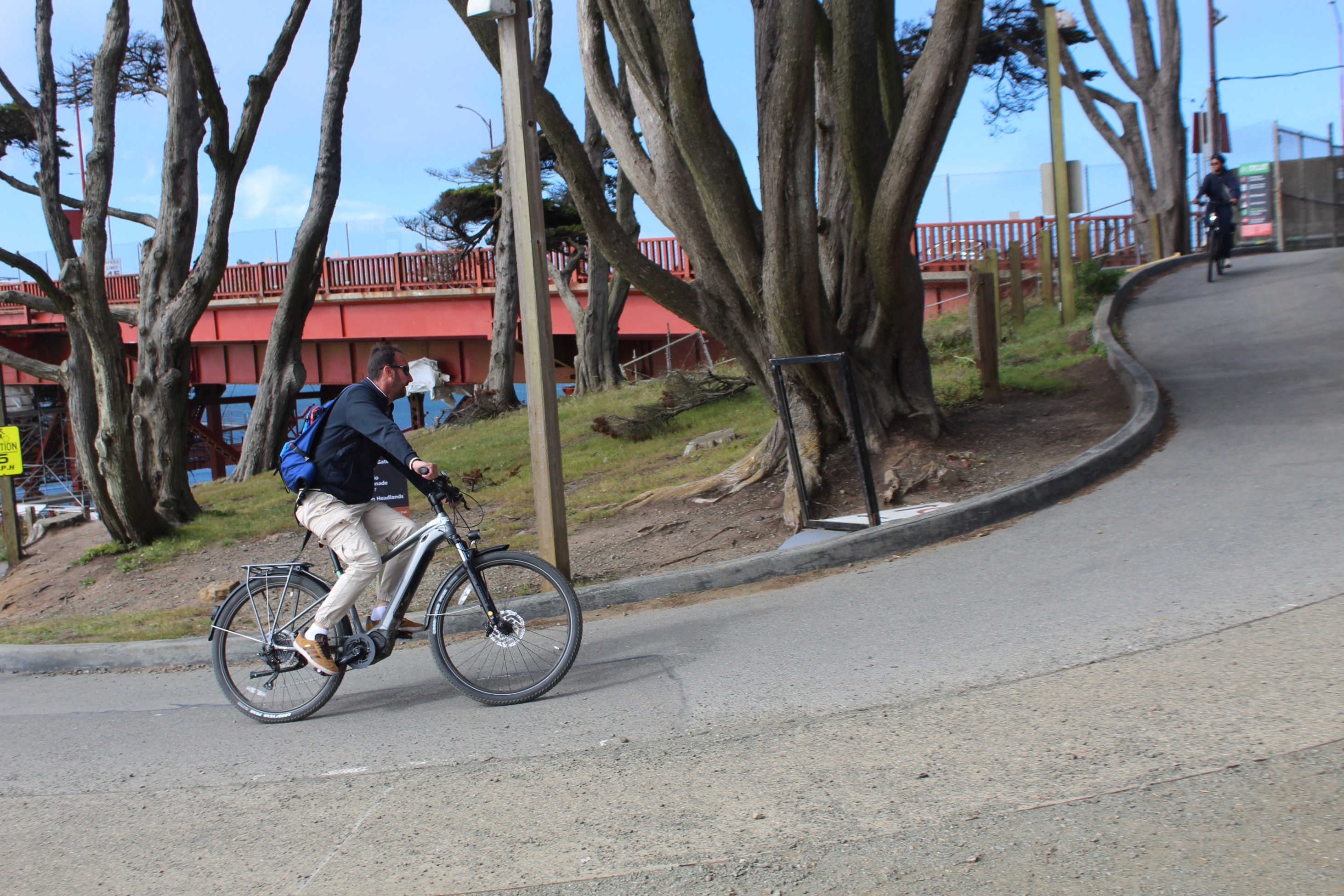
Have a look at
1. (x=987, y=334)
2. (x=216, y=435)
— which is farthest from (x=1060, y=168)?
(x=216, y=435)

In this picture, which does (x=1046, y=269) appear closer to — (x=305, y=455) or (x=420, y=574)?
(x=420, y=574)

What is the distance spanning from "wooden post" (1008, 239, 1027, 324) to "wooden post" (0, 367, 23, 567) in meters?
14.0

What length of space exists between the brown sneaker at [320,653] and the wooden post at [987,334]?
7.37 meters

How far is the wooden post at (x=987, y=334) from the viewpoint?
10.4 metres

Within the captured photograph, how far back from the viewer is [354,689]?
580 cm

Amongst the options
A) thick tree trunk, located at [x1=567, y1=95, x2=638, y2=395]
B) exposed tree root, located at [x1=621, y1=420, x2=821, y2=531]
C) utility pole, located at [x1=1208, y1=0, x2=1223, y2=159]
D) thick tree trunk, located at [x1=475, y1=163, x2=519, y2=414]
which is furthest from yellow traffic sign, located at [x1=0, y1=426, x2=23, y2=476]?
utility pole, located at [x1=1208, y1=0, x2=1223, y2=159]

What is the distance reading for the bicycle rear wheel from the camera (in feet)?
17.8

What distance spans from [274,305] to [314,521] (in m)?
29.3

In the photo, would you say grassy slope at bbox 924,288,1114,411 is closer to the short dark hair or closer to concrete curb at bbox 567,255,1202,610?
concrete curb at bbox 567,255,1202,610

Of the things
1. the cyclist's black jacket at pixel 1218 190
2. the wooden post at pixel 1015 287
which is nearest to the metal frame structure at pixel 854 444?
the wooden post at pixel 1015 287

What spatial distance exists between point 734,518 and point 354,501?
4075 millimetres

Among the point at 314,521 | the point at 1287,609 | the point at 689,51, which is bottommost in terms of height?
the point at 1287,609

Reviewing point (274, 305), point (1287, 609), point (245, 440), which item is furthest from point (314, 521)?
→ point (274, 305)

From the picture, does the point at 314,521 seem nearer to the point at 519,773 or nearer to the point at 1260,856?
the point at 519,773
